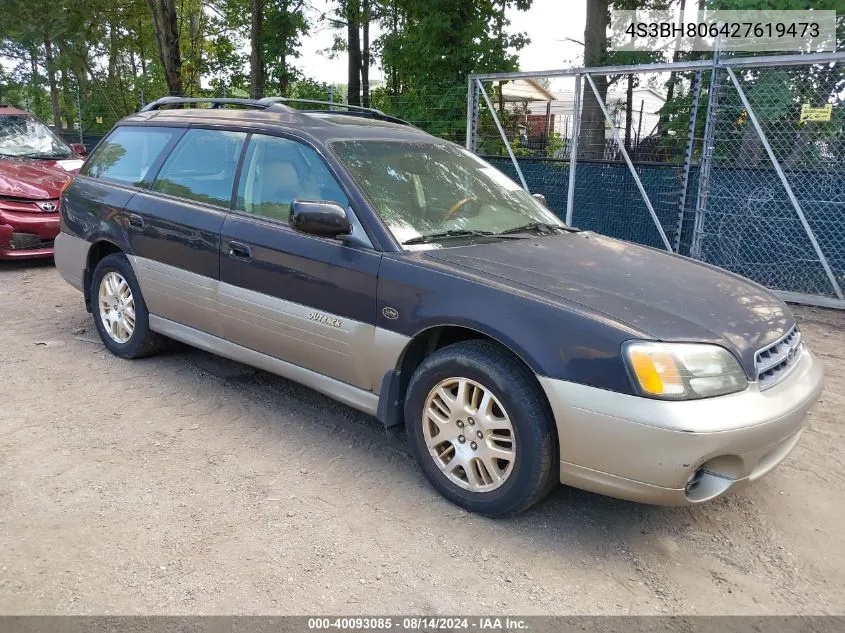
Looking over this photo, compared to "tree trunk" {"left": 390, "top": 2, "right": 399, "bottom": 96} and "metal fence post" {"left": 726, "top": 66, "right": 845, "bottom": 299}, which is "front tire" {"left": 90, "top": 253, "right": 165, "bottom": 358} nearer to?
"metal fence post" {"left": 726, "top": 66, "right": 845, "bottom": 299}

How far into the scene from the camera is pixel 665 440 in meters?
2.64

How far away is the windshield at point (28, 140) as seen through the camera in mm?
9047

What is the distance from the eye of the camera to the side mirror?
3389mm

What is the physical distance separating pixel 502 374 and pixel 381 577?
3.12 feet

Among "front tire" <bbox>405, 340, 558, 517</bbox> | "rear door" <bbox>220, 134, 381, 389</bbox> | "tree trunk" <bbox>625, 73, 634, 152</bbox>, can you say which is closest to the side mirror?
"rear door" <bbox>220, 134, 381, 389</bbox>

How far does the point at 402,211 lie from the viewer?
3658mm

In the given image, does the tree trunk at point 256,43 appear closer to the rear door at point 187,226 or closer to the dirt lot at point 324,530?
the rear door at point 187,226

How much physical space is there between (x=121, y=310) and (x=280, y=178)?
184cm

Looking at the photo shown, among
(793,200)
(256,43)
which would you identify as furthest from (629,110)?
(256,43)

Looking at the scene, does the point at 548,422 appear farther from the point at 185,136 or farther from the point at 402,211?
the point at 185,136

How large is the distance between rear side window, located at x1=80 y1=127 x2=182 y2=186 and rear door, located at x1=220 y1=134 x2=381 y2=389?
1.06m

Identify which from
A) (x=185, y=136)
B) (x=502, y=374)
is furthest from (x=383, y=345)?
(x=185, y=136)

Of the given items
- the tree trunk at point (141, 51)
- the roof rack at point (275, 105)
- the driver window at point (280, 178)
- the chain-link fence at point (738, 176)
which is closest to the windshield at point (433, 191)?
the driver window at point (280, 178)

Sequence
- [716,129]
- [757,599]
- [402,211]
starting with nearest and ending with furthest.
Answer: [757,599]
[402,211]
[716,129]
